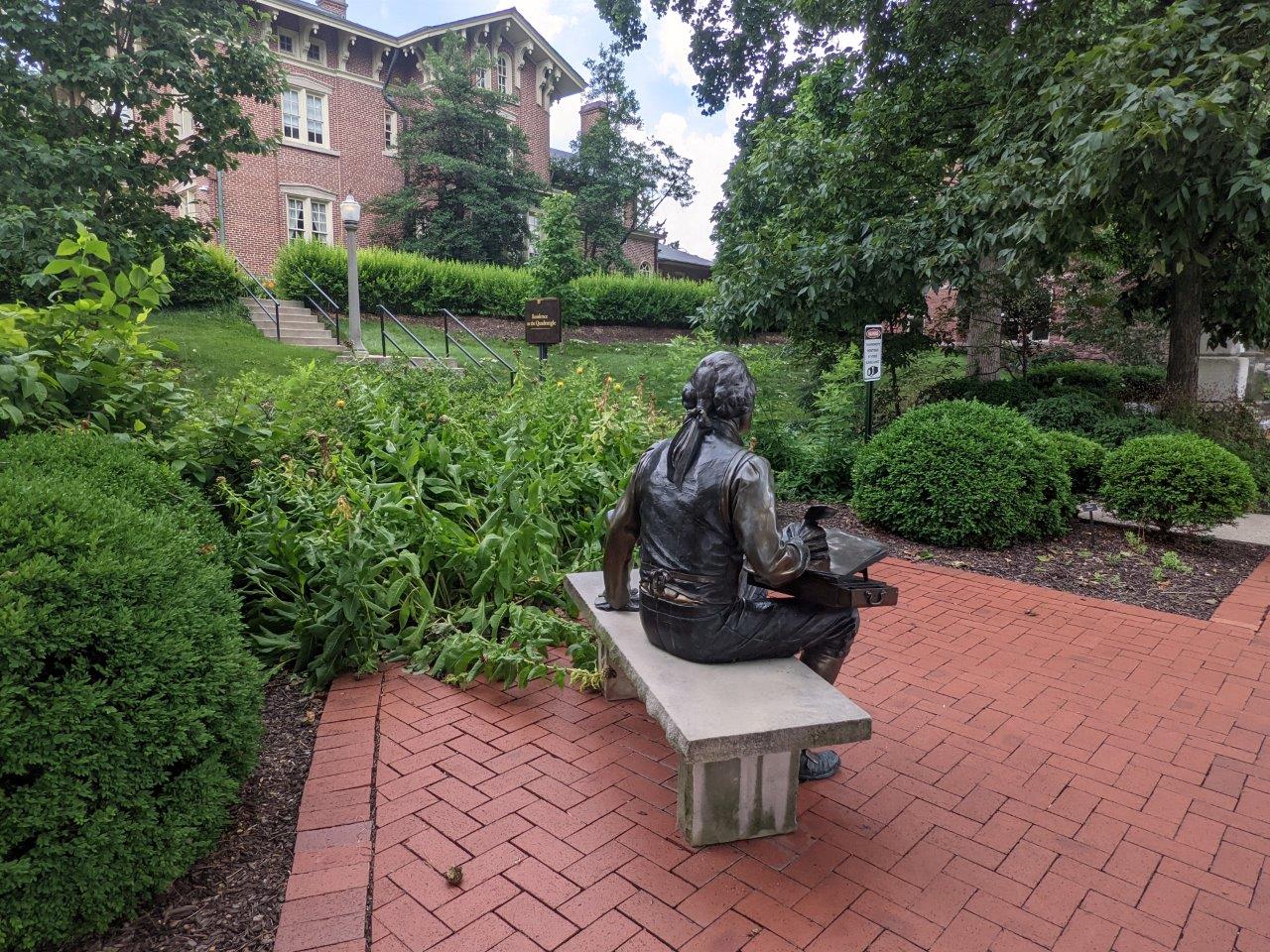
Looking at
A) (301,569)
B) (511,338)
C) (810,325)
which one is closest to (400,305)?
(511,338)

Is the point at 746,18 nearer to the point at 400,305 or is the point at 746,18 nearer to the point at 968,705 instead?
the point at 400,305

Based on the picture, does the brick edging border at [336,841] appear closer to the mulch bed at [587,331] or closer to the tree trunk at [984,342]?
the tree trunk at [984,342]

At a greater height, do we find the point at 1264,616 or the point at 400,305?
the point at 400,305

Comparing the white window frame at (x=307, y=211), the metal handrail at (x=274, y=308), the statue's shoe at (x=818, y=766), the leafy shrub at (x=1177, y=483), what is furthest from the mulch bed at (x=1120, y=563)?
the white window frame at (x=307, y=211)

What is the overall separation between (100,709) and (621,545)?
184 cm

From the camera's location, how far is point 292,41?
1007 inches

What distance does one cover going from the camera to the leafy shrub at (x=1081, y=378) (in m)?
11.7

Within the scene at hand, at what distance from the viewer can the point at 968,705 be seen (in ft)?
12.7

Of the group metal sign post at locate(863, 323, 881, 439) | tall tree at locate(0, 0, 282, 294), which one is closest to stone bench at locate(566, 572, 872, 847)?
metal sign post at locate(863, 323, 881, 439)

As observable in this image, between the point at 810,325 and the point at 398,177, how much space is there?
2277 cm

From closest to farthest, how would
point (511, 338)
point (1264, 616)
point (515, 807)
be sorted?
point (515, 807) < point (1264, 616) < point (511, 338)

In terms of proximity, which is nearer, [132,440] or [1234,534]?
[132,440]

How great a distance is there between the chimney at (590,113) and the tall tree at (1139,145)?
29525mm

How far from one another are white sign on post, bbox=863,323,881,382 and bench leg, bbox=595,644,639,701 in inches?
215
